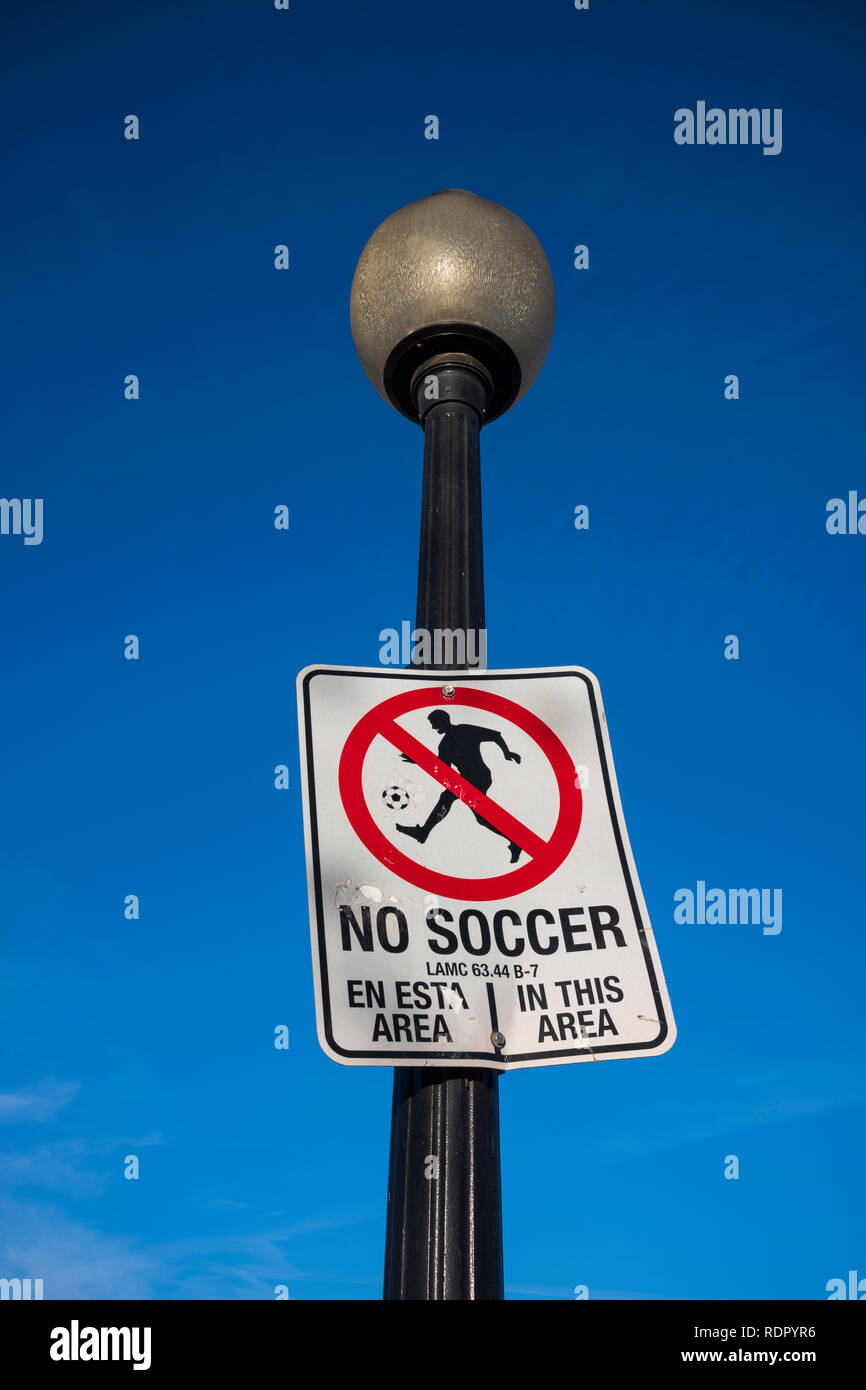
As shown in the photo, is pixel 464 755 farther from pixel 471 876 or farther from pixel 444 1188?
pixel 444 1188

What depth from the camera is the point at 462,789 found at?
2695 millimetres

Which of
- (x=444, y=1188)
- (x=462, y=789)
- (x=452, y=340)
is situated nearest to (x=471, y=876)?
(x=462, y=789)

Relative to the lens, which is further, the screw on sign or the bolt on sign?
the screw on sign

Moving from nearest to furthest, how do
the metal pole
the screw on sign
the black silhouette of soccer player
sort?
the metal pole, the screw on sign, the black silhouette of soccer player

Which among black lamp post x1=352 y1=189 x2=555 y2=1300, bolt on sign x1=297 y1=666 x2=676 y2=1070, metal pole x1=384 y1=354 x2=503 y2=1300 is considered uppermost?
black lamp post x1=352 y1=189 x2=555 y2=1300

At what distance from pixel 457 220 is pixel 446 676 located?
1.73 meters

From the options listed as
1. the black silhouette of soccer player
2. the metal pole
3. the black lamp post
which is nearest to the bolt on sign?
the black silhouette of soccer player

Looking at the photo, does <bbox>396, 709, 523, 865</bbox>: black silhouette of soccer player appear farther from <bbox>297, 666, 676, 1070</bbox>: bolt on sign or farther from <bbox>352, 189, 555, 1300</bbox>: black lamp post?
<bbox>352, 189, 555, 1300</bbox>: black lamp post

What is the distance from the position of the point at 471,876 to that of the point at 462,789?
238 mm

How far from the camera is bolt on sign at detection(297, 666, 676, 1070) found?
231cm

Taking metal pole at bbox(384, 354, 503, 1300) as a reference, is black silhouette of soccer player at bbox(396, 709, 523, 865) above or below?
above
